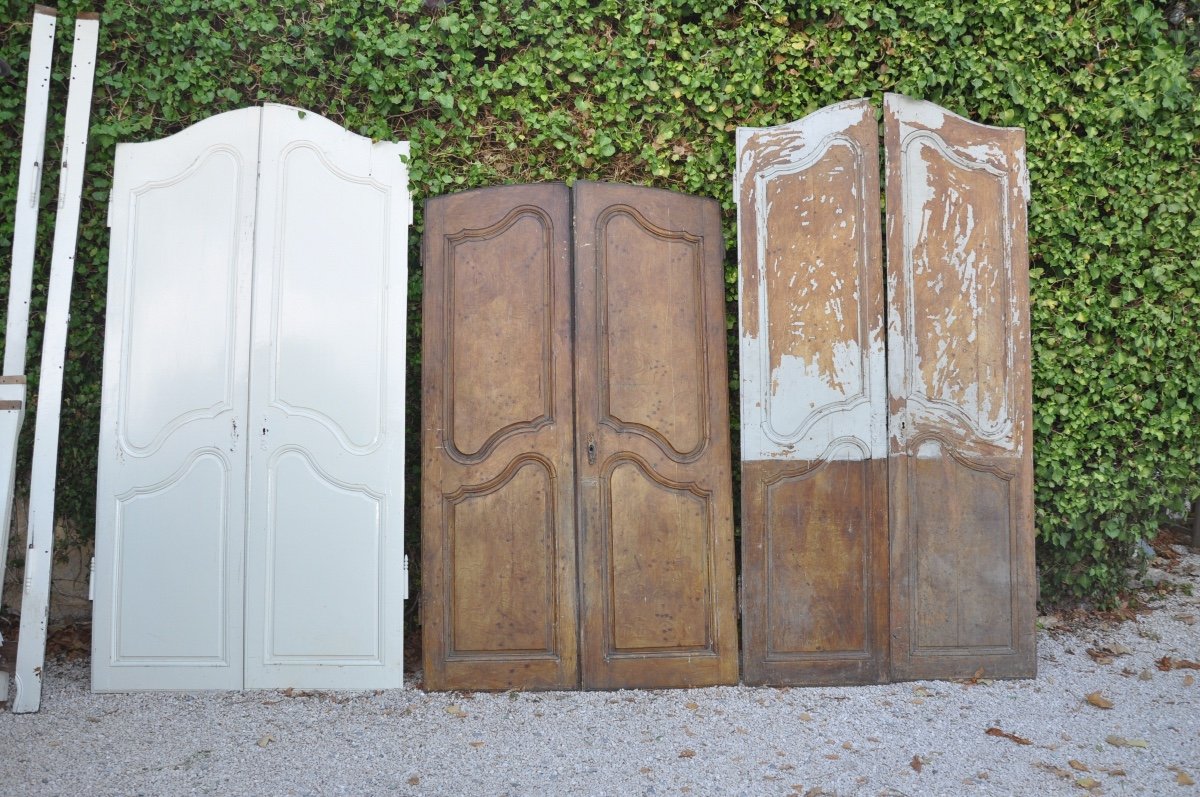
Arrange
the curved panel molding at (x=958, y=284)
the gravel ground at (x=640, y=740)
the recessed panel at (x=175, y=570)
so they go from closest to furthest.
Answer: the gravel ground at (x=640, y=740) < the recessed panel at (x=175, y=570) < the curved panel molding at (x=958, y=284)

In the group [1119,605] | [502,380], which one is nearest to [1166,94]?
[1119,605]

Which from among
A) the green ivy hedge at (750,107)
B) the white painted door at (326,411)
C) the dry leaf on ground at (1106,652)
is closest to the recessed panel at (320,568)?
the white painted door at (326,411)

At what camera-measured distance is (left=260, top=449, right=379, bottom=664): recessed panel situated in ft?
11.7

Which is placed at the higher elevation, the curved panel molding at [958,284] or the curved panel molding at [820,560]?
the curved panel molding at [958,284]

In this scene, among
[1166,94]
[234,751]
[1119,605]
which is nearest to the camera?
[234,751]

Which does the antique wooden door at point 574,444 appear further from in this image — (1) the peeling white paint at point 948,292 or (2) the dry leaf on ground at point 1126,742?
(2) the dry leaf on ground at point 1126,742

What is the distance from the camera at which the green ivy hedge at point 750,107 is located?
12.8 feet

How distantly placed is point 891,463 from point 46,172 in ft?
13.1

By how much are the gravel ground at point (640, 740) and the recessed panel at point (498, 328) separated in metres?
1.14

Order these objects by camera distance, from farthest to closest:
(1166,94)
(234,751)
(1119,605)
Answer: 1. (1119,605)
2. (1166,94)
3. (234,751)

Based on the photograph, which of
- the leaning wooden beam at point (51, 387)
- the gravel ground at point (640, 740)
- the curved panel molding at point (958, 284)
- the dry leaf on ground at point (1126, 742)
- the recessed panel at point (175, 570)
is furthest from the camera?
the curved panel molding at point (958, 284)

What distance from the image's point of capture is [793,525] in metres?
3.63

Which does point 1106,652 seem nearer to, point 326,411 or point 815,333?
point 815,333

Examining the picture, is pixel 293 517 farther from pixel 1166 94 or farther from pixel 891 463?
pixel 1166 94
